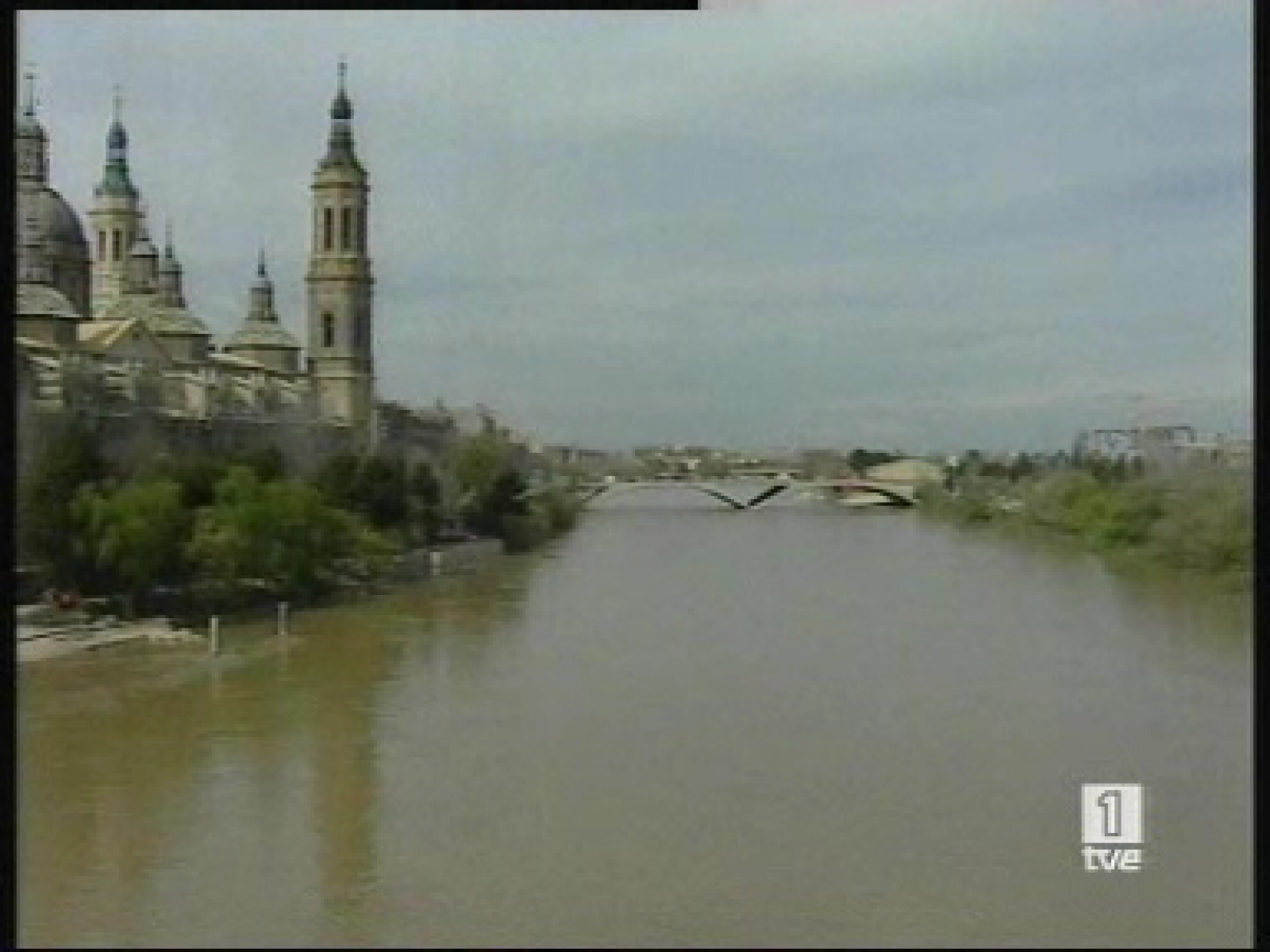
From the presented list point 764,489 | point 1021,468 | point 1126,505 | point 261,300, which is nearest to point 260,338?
point 261,300

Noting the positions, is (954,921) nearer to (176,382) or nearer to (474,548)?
(474,548)

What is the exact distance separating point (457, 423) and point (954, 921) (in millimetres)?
1062

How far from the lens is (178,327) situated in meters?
2.53

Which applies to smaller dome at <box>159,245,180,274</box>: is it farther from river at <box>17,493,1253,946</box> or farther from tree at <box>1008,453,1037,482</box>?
tree at <box>1008,453,1037,482</box>

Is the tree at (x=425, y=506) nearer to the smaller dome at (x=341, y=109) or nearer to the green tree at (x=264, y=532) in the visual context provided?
the green tree at (x=264, y=532)

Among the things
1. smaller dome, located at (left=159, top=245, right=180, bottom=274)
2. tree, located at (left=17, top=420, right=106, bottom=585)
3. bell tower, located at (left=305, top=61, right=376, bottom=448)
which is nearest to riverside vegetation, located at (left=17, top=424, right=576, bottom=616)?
tree, located at (left=17, top=420, right=106, bottom=585)

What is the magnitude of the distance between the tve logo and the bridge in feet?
1.79

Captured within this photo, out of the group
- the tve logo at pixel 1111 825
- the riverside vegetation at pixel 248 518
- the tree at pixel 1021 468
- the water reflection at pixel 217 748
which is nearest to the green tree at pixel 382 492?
the riverside vegetation at pixel 248 518

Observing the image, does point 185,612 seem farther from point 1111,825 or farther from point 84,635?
point 1111,825

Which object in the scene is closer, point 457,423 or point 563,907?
point 563,907

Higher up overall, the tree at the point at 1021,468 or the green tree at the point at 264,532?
the tree at the point at 1021,468

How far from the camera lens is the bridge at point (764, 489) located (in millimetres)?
2588

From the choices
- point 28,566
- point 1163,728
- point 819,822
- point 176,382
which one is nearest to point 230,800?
point 28,566

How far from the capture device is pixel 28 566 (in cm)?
238
